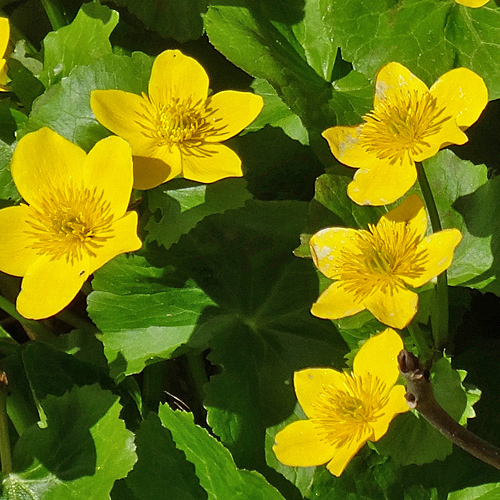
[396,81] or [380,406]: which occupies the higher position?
[396,81]

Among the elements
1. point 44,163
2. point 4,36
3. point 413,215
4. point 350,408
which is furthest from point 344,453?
point 4,36

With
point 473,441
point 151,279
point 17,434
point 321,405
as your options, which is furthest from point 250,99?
point 17,434

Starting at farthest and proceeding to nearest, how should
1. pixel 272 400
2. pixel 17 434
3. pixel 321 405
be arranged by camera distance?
1. pixel 17 434
2. pixel 272 400
3. pixel 321 405

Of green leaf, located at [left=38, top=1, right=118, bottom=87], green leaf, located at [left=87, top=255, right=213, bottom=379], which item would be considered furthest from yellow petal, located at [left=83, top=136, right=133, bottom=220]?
green leaf, located at [left=38, top=1, right=118, bottom=87]

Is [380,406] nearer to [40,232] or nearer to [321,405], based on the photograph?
[321,405]

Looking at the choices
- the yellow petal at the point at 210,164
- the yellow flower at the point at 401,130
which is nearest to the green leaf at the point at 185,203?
the yellow petal at the point at 210,164

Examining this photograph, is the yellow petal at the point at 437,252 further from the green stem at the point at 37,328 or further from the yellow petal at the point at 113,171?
the green stem at the point at 37,328

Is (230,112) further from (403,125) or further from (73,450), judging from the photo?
(73,450)
